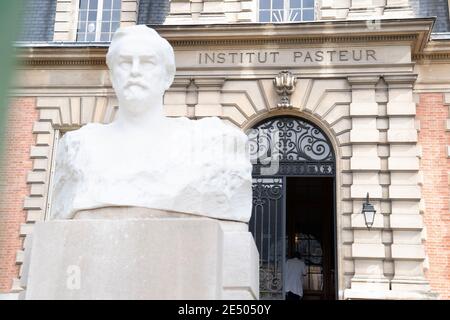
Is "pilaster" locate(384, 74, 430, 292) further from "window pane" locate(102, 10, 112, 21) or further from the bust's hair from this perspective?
the bust's hair

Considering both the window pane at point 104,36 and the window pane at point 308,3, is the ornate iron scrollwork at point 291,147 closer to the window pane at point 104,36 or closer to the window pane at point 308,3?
the window pane at point 308,3

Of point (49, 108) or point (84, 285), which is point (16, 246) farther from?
point (84, 285)

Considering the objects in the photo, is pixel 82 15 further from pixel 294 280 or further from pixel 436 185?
pixel 436 185

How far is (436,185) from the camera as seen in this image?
13.8 meters

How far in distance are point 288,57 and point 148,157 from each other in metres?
10.1

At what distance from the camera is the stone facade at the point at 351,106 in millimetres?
12719

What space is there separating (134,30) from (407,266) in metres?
9.47

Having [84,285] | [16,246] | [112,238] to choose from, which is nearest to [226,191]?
[112,238]

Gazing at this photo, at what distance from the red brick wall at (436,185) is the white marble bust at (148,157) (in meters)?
9.83

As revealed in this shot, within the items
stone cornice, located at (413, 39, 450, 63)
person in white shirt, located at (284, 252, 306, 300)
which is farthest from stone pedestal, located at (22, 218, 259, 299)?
stone cornice, located at (413, 39, 450, 63)

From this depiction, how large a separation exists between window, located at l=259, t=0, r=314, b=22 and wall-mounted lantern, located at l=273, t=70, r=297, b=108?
2137 mm

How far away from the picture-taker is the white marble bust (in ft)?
14.6

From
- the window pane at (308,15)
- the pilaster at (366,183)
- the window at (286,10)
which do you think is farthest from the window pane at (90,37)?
the pilaster at (366,183)

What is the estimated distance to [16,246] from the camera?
14320 mm
